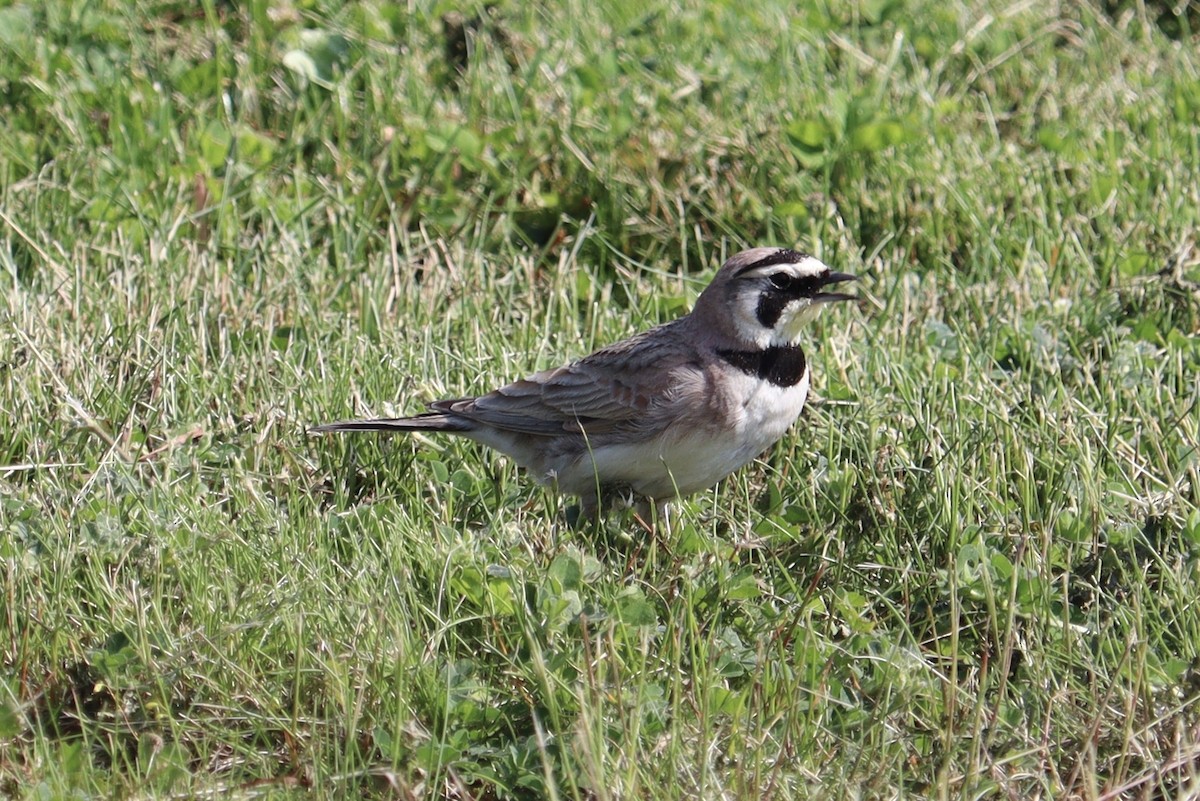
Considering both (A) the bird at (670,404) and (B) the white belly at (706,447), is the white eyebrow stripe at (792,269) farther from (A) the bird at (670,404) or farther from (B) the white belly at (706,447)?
(B) the white belly at (706,447)

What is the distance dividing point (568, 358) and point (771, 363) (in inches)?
40.4

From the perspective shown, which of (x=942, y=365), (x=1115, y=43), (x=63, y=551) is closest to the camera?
(x=63, y=551)

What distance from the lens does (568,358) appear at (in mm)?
5449

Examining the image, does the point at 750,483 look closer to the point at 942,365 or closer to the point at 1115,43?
the point at 942,365

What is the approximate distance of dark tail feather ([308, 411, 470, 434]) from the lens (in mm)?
4586

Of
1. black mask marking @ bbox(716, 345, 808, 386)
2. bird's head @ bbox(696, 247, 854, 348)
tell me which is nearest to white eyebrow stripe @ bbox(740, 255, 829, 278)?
bird's head @ bbox(696, 247, 854, 348)

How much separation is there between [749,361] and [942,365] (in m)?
0.87

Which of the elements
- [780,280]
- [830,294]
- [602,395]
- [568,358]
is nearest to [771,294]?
[780,280]

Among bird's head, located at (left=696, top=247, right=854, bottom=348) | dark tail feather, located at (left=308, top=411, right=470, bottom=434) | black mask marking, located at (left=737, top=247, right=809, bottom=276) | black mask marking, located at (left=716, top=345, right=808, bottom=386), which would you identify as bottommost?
dark tail feather, located at (left=308, top=411, right=470, bottom=434)

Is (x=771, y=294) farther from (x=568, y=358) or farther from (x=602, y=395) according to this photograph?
(x=568, y=358)

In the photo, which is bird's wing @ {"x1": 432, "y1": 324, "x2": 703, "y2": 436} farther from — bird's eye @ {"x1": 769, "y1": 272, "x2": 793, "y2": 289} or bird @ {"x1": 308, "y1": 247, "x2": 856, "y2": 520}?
bird's eye @ {"x1": 769, "y1": 272, "x2": 793, "y2": 289}

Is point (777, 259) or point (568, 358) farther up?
point (777, 259)

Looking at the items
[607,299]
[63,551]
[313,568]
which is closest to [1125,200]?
[607,299]

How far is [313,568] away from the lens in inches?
154
